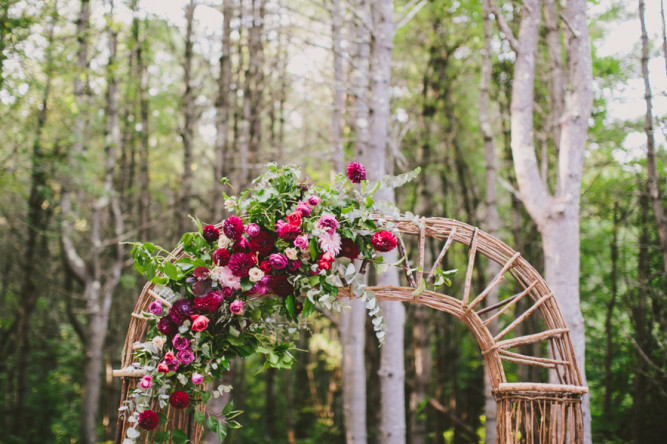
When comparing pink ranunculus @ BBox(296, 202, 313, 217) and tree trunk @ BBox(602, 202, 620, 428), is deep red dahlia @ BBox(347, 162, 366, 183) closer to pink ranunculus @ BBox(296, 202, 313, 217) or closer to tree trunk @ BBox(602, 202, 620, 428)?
pink ranunculus @ BBox(296, 202, 313, 217)

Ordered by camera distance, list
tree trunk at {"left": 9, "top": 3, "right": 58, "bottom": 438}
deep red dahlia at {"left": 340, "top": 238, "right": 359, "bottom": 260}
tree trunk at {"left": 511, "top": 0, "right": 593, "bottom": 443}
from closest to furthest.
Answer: deep red dahlia at {"left": 340, "top": 238, "right": 359, "bottom": 260} → tree trunk at {"left": 511, "top": 0, "right": 593, "bottom": 443} → tree trunk at {"left": 9, "top": 3, "right": 58, "bottom": 438}

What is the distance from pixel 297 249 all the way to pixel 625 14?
5800 millimetres

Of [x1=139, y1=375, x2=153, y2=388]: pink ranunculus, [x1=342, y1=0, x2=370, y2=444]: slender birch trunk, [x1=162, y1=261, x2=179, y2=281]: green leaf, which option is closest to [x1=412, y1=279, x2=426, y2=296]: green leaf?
[x1=162, y1=261, x2=179, y2=281]: green leaf

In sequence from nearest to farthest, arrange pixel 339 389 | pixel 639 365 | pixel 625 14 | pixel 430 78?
pixel 639 365 < pixel 625 14 < pixel 430 78 < pixel 339 389

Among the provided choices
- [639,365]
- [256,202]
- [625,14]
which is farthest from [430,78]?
[256,202]

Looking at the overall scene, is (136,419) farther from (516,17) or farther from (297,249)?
(516,17)

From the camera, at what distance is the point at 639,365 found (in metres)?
5.12

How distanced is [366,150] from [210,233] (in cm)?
198

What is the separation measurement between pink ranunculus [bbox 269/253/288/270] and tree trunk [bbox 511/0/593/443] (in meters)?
2.02

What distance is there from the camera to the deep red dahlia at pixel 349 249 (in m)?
2.31

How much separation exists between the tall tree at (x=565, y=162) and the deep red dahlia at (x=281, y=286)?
1978 mm

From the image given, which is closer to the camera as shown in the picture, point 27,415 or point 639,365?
point 639,365

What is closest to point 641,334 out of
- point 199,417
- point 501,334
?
point 501,334

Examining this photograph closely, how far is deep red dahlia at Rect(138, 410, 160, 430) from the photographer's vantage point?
2.07 meters
